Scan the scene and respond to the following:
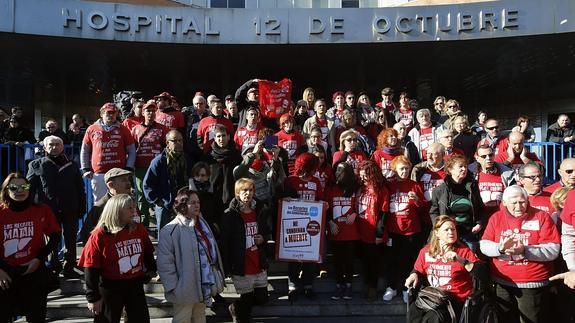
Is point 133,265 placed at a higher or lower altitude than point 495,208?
lower

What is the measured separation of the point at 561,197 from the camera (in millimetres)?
5066

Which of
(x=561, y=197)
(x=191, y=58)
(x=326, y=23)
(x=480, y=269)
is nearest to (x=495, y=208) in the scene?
(x=561, y=197)

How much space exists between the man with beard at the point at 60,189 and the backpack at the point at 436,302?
4.54 m

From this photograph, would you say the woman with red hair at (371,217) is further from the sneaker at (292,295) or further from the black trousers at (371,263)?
the sneaker at (292,295)

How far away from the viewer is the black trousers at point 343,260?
641 cm

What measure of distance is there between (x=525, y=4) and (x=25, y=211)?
11.4 m

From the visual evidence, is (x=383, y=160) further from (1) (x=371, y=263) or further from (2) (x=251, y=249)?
(2) (x=251, y=249)

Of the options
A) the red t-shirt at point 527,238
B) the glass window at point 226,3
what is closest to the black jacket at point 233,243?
the red t-shirt at point 527,238

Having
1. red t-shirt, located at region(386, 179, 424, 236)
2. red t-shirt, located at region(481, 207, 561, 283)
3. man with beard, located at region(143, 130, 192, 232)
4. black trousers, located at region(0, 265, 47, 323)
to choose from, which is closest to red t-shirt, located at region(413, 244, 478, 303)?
red t-shirt, located at region(481, 207, 561, 283)

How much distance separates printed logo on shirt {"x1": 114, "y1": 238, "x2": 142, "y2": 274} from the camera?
4.67m

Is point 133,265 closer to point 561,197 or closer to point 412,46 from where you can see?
point 561,197

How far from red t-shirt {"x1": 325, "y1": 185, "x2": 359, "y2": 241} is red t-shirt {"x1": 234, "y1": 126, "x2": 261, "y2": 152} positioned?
167 centimetres

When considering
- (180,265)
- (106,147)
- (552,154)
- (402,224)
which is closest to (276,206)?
(402,224)

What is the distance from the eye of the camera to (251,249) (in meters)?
5.73
